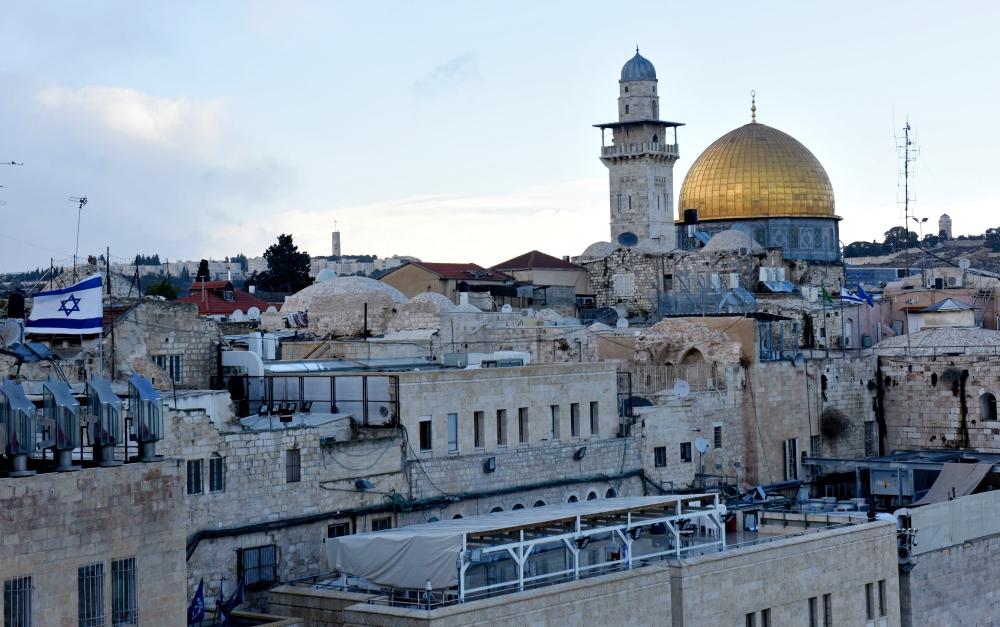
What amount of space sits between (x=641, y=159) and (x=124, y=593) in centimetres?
4869

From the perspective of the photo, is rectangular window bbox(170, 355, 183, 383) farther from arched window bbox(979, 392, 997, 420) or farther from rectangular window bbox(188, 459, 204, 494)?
arched window bbox(979, 392, 997, 420)

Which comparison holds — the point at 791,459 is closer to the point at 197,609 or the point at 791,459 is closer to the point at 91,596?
the point at 197,609

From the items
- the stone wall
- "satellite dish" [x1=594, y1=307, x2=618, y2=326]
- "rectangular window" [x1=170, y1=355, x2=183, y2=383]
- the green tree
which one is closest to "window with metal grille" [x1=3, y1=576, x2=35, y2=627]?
the stone wall

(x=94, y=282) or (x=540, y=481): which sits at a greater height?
(x=94, y=282)

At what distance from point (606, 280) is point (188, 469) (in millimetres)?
32190

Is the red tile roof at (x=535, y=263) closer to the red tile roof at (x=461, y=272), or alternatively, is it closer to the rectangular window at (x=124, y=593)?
the red tile roof at (x=461, y=272)

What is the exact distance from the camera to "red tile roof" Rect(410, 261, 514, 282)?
50969 millimetres

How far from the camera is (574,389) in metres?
28.5

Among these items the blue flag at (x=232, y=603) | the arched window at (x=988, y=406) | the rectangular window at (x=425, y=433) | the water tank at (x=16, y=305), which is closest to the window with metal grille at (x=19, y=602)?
the blue flag at (x=232, y=603)

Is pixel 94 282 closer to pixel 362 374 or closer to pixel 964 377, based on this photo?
pixel 362 374

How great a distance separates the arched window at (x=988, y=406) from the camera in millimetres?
36719

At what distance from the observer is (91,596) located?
16094 millimetres

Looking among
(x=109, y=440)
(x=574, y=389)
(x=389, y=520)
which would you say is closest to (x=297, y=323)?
(x=574, y=389)

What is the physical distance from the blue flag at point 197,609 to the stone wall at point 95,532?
3407mm
